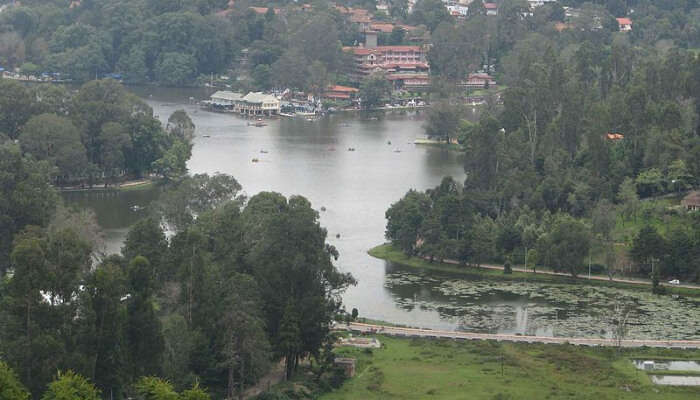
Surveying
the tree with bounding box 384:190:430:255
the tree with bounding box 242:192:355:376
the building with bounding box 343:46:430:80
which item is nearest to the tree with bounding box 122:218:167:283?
the tree with bounding box 242:192:355:376

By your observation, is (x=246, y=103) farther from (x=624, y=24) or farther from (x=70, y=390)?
(x=70, y=390)

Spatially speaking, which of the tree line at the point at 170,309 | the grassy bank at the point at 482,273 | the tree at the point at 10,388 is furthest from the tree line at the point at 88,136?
the tree at the point at 10,388

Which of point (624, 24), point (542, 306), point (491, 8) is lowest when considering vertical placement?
point (542, 306)

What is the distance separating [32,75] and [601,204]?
50.3 metres

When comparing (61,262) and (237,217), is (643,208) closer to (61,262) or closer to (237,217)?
(237,217)

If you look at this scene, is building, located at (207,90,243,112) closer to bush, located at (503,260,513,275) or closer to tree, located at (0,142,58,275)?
tree, located at (0,142,58,275)

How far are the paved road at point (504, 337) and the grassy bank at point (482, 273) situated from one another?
226 inches

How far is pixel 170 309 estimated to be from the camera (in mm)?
33688

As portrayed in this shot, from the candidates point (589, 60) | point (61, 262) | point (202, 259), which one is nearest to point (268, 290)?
point (202, 259)

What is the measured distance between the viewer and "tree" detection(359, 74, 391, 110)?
8238 cm

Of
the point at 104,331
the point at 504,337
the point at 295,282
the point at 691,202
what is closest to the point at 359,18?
the point at 691,202

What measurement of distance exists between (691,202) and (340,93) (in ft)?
129

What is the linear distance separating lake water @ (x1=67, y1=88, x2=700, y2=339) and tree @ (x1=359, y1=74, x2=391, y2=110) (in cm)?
246

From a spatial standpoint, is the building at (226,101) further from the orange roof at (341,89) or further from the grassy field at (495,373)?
the grassy field at (495,373)
